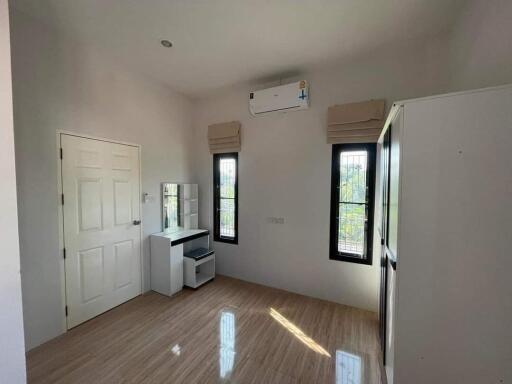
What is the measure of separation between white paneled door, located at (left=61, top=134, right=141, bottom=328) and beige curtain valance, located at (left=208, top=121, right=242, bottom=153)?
1.15 meters

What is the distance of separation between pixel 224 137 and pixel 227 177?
2.09 ft

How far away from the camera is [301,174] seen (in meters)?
2.88

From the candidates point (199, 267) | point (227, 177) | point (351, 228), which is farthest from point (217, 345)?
point (227, 177)

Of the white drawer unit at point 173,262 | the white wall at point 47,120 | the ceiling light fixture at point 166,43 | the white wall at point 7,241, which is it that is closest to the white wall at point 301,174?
the white drawer unit at point 173,262

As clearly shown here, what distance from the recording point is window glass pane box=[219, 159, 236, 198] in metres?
3.45

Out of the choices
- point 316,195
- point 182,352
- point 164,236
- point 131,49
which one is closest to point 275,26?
point 131,49

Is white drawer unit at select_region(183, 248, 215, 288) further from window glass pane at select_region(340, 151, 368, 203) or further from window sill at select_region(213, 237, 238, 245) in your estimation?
window glass pane at select_region(340, 151, 368, 203)

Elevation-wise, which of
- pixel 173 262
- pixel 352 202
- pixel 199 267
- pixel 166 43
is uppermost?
pixel 166 43

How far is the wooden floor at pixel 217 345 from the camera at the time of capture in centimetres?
170

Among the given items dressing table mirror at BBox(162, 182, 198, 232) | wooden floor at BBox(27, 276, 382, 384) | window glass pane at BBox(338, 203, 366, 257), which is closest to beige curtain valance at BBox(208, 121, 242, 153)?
dressing table mirror at BBox(162, 182, 198, 232)

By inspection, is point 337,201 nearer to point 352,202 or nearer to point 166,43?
point 352,202

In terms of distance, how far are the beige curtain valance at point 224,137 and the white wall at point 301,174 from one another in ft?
0.38

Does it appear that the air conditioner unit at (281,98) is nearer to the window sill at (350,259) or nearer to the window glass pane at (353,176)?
the window glass pane at (353,176)

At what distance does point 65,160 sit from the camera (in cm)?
215
